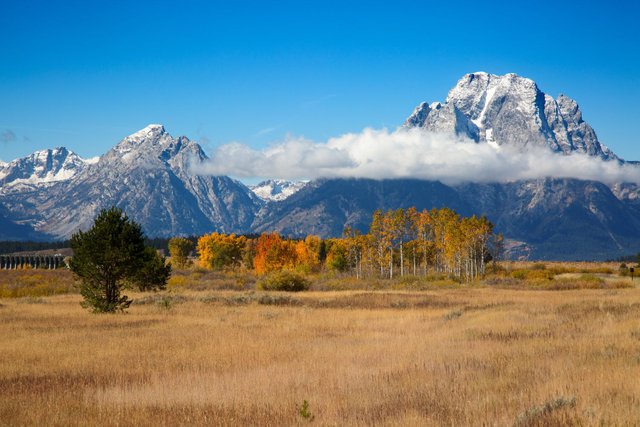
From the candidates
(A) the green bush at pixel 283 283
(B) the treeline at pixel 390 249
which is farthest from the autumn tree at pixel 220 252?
(A) the green bush at pixel 283 283

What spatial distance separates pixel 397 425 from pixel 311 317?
72.3 feet

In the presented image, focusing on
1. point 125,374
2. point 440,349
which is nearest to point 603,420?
point 440,349

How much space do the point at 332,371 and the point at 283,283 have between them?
167 ft

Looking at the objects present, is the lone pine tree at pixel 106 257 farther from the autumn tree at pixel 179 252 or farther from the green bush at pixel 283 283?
the autumn tree at pixel 179 252

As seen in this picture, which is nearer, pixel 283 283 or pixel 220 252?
pixel 283 283

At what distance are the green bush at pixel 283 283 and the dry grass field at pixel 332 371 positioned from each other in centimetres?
3684

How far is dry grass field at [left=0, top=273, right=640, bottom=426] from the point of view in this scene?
11.1 m

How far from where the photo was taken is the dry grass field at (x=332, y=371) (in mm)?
11070

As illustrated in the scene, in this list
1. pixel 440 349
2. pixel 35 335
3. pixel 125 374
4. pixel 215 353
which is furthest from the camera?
pixel 35 335

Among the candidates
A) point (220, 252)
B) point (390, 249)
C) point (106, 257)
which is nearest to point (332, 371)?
point (106, 257)

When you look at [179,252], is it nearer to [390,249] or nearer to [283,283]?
[390,249]

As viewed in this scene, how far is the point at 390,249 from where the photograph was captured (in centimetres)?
10969

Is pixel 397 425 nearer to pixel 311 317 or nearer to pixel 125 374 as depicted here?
pixel 125 374

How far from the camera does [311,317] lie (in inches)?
1252
